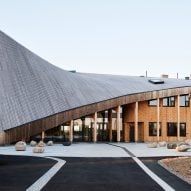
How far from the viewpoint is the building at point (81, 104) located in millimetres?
35969

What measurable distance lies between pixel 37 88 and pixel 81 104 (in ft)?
21.6

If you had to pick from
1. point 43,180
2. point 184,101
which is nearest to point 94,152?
point 43,180

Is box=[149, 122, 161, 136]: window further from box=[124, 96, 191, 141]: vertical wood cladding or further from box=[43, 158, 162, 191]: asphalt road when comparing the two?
box=[43, 158, 162, 191]: asphalt road

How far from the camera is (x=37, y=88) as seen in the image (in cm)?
4034

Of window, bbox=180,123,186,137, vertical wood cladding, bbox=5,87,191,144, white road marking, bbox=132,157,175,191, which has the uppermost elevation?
vertical wood cladding, bbox=5,87,191,144

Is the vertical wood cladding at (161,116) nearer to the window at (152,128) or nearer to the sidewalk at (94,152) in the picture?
the window at (152,128)

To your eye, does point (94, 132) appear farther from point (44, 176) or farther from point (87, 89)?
point (44, 176)

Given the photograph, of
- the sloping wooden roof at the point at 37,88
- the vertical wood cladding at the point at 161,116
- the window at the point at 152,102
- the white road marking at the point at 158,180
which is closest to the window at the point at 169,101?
the vertical wood cladding at the point at 161,116

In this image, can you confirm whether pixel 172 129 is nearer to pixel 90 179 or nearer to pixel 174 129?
pixel 174 129

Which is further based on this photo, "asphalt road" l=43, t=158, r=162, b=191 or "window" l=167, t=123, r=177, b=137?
"window" l=167, t=123, r=177, b=137

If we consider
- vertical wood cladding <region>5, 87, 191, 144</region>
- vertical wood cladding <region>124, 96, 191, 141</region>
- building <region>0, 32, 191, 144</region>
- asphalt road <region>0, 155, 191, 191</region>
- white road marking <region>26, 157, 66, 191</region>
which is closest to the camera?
white road marking <region>26, 157, 66, 191</region>

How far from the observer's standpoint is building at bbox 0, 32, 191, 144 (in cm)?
3597

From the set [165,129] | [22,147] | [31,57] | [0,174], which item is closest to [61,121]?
[31,57]

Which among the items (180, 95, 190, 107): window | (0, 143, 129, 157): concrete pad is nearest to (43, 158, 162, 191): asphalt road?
(0, 143, 129, 157): concrete pad
